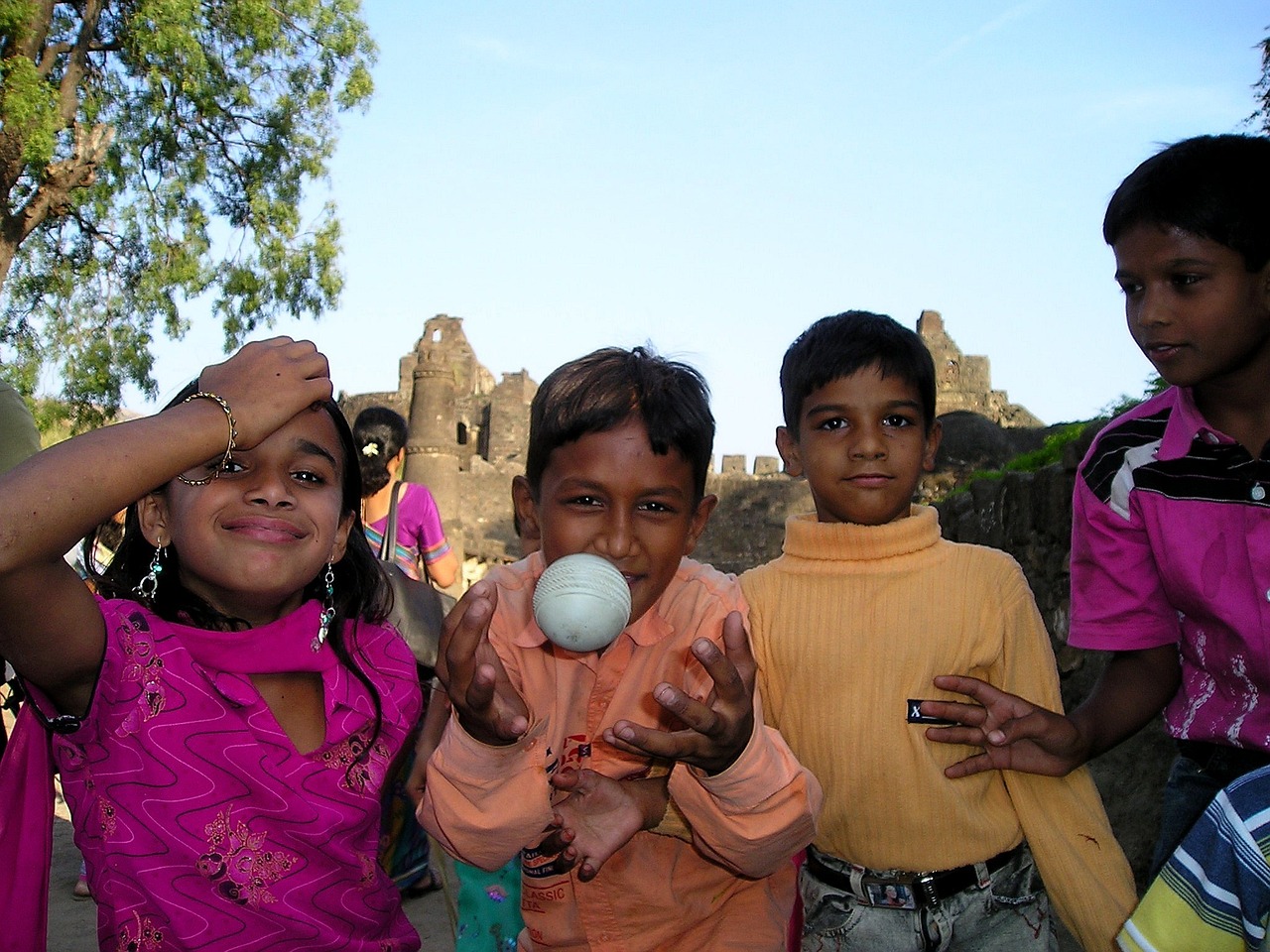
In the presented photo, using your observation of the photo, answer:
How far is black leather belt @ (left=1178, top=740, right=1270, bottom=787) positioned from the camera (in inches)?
79.3

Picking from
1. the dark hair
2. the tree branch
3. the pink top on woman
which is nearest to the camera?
the dark hair

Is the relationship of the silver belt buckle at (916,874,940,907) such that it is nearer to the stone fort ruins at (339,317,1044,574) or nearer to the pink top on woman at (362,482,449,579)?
the pink top on woman at (362,482,449,579)

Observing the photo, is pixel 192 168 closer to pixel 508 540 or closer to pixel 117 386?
pixel 117 386

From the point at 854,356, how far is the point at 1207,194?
2.44ft

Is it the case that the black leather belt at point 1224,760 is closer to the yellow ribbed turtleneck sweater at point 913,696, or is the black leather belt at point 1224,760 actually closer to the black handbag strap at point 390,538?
the yellow ribbed turtleneck sweater at point 913,696

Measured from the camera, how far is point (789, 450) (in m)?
2.63

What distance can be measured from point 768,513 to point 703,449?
20.9 m

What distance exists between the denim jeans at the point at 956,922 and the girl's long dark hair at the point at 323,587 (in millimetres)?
1010

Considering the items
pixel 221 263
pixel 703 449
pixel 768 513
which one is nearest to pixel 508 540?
pixel 768 513

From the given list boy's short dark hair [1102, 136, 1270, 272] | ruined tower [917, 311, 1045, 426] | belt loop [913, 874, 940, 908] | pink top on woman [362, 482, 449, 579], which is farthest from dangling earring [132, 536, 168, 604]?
ruined tower [917, 311, 1045, 426]

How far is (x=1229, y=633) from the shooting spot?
2.05m

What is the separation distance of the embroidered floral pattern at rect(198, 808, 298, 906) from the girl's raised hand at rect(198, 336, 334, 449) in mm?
708

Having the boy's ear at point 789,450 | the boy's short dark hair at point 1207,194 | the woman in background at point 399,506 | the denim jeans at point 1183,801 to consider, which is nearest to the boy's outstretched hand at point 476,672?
the boy's ear at point 789,450

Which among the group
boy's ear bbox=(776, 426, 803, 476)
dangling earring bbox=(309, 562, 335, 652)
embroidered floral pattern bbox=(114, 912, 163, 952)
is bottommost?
embroidered floral pattern bbox=(114, 912, 163, 952)
